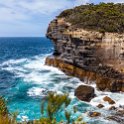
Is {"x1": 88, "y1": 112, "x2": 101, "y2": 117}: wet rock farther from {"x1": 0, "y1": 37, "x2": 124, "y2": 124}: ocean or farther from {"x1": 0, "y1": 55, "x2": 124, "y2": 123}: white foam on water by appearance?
{"x1": 0, "y1": 55, "x2": 124, "y2": 123}: white foam on water

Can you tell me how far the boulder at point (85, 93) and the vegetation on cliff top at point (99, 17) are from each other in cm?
1463

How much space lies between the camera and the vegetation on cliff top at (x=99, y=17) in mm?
61844

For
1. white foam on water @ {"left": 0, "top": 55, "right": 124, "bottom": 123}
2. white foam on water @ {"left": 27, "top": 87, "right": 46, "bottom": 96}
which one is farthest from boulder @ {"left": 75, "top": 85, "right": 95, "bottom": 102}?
white foam on water @ {"left": 27, "top": 87, "right": 46, "bottom": 96}

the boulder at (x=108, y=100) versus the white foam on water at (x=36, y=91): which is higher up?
the white foam on water at (x=36, y=91)

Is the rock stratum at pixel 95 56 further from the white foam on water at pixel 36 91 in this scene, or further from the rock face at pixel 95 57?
the white foam on water at pixel 36 91

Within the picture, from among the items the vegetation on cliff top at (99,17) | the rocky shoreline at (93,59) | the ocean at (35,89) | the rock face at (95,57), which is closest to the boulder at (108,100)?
the rocky shoreline at (93,59)

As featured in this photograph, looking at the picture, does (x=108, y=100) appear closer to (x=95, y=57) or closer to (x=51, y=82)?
(x=95, y=57)

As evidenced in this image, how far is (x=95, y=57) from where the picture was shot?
57469 mm

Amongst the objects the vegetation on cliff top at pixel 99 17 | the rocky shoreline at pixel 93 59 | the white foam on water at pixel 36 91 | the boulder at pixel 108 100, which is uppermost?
the vegetation on cliff top at pixel 99 17

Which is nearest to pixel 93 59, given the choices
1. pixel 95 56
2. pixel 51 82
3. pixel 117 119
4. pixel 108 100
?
pixel 95 56

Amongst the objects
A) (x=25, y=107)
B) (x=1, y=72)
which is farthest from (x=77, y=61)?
(x=1, y=72)

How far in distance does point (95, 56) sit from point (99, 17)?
12793 millimetres

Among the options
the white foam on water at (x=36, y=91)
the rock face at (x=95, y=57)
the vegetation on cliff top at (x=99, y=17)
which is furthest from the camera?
the vegetation on cliff top at (x=99, y=17)

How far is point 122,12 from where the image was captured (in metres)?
72.4
